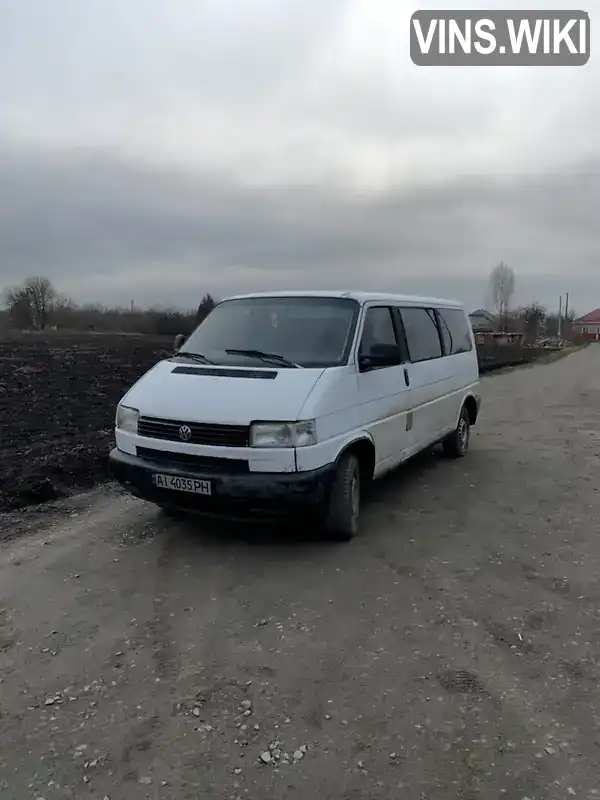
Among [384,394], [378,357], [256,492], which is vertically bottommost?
[256,492]

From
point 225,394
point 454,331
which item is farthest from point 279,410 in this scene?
point 454,331

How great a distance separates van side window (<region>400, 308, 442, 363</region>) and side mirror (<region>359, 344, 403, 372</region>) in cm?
97

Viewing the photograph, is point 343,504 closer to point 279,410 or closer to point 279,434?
point 279,434

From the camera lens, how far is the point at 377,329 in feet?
19.6

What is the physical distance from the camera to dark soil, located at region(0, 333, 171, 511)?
6.69 meters

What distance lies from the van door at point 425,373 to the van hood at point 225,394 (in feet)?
6.11

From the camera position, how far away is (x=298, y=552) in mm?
4988

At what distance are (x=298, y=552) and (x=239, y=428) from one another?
1.09 metres

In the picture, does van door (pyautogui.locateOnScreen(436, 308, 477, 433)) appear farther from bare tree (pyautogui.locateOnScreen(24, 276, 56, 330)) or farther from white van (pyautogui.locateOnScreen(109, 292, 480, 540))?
bare tree (pyautogui.locateOnScreen(24, 276, 56, 330))

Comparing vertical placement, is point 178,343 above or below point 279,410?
above

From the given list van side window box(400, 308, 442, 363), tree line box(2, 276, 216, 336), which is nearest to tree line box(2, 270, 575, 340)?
tree line box(2, 276, 216, 336)

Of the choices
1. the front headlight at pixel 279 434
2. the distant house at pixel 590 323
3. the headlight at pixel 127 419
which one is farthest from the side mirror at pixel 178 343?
the distant house at pixel 590 323

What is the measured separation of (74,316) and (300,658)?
62.6 m

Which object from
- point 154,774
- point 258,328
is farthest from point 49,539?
point 154,774
